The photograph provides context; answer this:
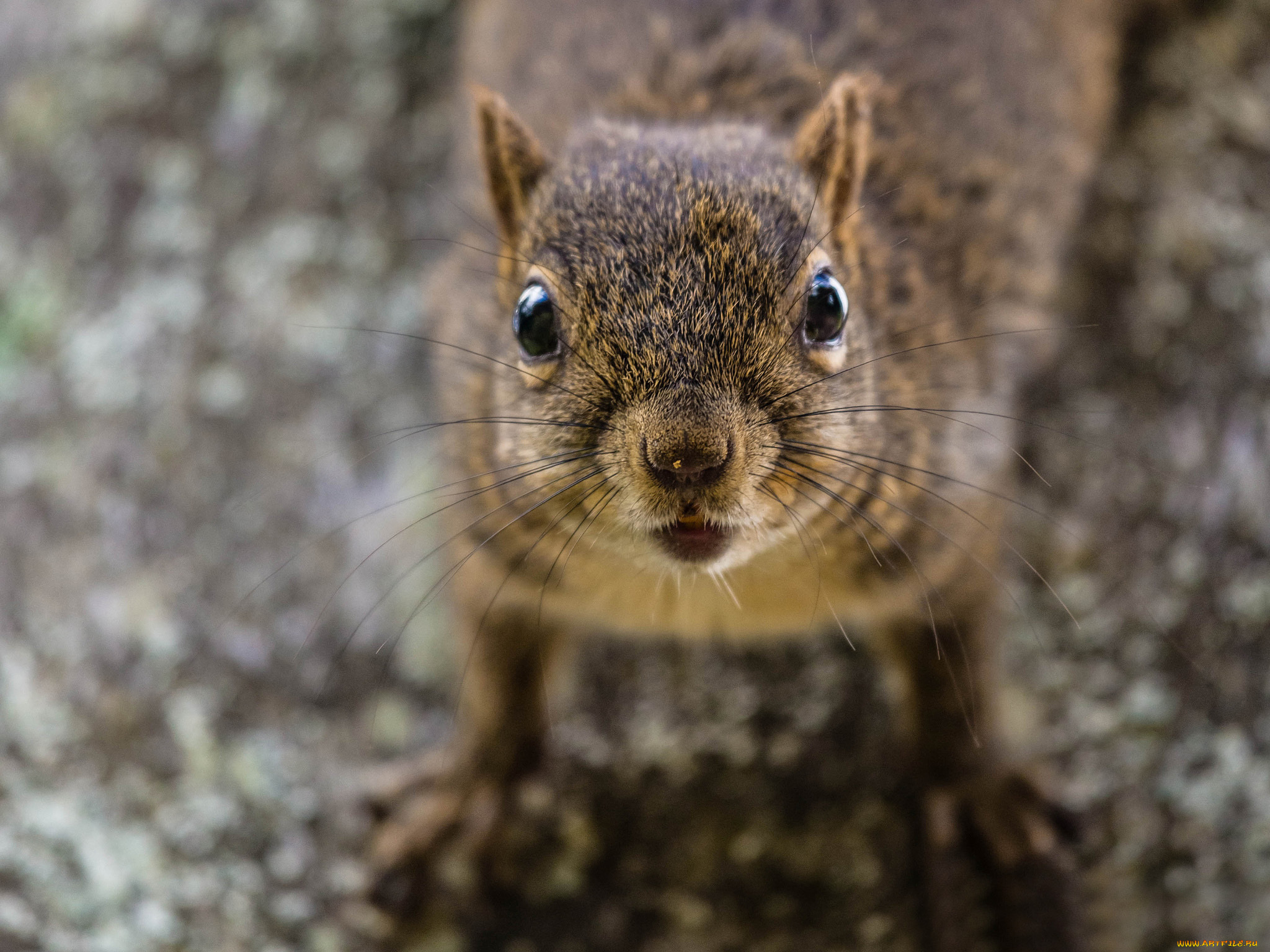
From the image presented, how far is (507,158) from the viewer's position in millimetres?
2643

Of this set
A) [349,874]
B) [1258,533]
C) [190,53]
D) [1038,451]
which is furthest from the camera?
[190,53]

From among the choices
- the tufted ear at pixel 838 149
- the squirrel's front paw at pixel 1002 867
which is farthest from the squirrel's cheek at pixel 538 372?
the squirrel's front paw at pixel 1002 867

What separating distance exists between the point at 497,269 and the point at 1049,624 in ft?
5.70

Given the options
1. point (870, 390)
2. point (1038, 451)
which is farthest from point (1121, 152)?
point (870, 390)

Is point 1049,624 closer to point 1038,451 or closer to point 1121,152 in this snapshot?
point 1038,451

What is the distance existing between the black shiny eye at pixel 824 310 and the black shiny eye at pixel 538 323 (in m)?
0.48

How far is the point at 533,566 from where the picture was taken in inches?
110

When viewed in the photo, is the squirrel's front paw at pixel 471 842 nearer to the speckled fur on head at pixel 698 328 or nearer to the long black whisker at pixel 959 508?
the speckled fur on head at pixel 698 328

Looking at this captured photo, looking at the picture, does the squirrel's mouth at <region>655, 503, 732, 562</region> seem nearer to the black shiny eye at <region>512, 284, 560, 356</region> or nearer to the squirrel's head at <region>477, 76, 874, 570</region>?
the squirrel's head at <region>477, 76, 874, 570</region>

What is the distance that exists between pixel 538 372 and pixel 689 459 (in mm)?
460

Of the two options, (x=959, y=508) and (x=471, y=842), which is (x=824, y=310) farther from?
(x=471, y=842)

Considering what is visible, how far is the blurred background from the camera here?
116 inches

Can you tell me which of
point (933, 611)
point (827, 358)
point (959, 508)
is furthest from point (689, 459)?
point (933, 611)

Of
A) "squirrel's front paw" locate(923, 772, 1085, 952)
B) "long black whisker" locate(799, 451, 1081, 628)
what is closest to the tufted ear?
"long black whisker" locate(799, 451, 1081, 628)
